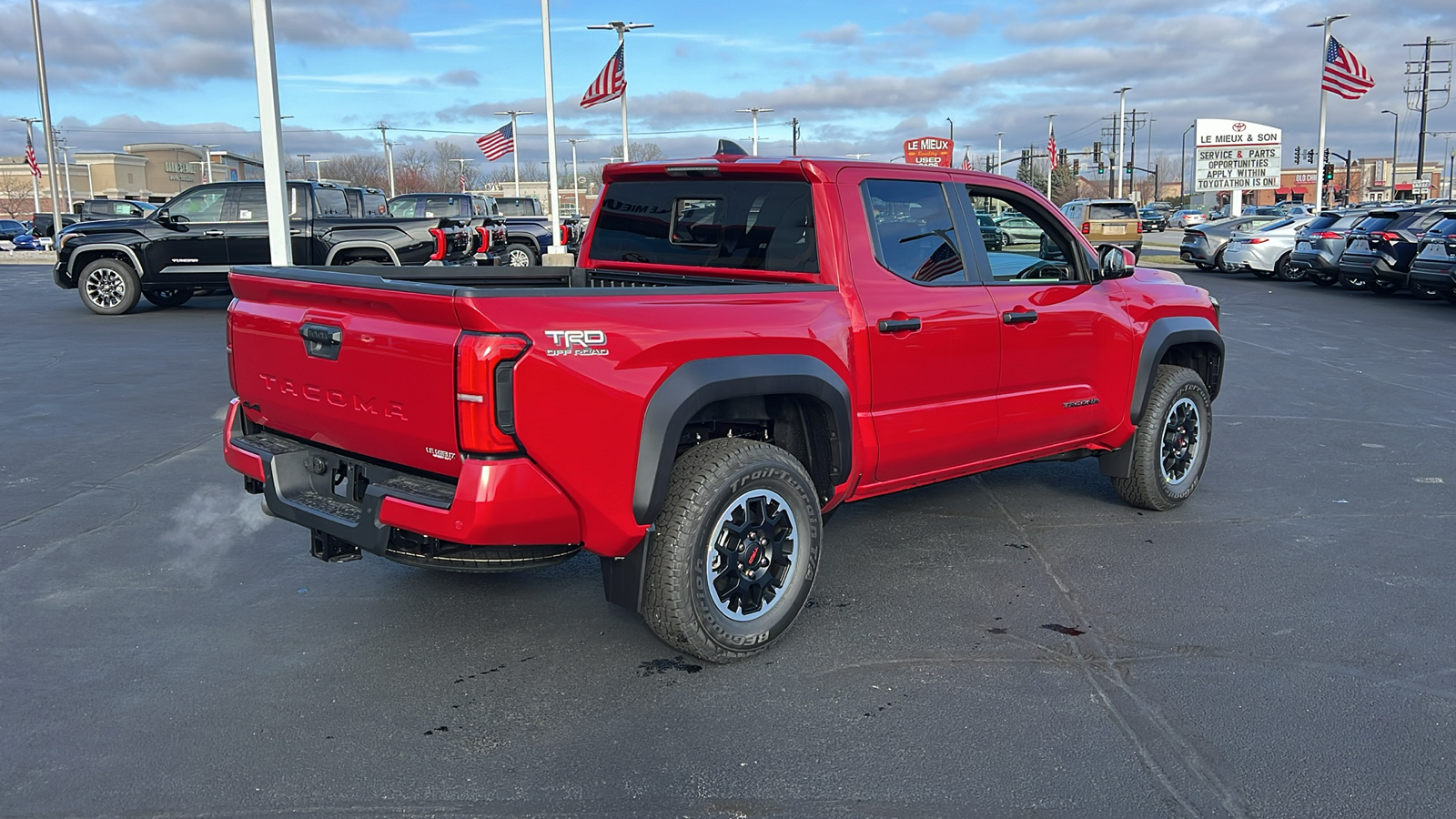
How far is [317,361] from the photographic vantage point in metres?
3.96

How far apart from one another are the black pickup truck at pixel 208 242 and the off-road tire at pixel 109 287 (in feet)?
0.04

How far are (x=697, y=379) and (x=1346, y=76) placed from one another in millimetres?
32109

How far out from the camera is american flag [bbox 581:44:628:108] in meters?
27.4

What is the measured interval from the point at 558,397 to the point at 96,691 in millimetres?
1931

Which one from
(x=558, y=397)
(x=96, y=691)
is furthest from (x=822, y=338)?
(x=96, y=691)

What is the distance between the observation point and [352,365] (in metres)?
3.79

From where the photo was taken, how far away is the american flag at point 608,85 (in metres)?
27.4

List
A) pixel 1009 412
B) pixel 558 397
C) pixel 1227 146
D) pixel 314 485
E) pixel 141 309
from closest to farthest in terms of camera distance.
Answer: pixel 558 397
pixel 314 485
pixel 1009 412
pixel 141 309
pixel 1227 146

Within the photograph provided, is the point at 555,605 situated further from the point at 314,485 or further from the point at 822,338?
the point at 822,338

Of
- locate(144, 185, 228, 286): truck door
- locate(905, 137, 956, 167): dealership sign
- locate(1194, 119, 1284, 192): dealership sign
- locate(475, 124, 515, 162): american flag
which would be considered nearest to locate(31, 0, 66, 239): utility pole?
locate(475, 124, 515, 162): american flag

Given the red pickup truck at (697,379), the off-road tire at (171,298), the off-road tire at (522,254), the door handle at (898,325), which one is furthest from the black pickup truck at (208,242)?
the door handle at (898,325)

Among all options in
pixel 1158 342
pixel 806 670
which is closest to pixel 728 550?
pixel 806 670

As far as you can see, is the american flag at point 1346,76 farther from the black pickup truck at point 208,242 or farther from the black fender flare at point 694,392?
the black fender flare at point 694,392

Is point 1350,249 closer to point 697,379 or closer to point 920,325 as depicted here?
point 920,325
